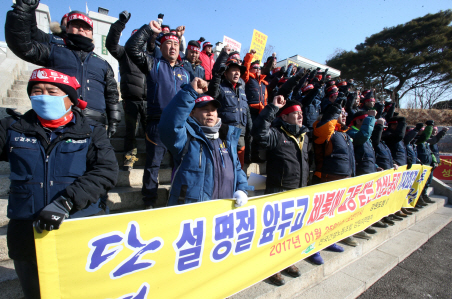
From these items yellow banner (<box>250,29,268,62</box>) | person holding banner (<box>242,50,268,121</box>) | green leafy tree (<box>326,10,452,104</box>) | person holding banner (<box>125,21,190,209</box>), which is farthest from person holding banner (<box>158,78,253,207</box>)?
green leafy tree (<box>326,10,452,104</box>)

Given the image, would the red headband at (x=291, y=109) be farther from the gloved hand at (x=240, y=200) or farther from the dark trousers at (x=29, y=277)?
the dark trousers at (x=29, y=277)

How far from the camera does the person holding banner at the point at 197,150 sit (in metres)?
1.94

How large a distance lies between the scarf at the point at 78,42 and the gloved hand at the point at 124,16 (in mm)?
425

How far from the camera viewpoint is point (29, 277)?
1.48 m

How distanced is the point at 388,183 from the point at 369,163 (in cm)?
44

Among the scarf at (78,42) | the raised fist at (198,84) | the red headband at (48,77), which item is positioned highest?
the scarf at (78,42)

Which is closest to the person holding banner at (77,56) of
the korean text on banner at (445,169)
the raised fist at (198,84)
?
the raised fist at (198,84)

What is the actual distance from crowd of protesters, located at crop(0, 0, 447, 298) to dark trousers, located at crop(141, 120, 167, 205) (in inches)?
0.5

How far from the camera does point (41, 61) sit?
242 centimetres

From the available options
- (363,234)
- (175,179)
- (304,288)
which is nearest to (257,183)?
(304,288)

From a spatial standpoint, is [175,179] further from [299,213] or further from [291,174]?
[291,174]

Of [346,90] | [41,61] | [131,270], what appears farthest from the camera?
[346,90]

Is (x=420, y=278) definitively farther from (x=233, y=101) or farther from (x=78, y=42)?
(x=78, y=42)

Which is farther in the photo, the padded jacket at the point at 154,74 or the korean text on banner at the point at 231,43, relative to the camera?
the korean text on banner at the point at 231,43
